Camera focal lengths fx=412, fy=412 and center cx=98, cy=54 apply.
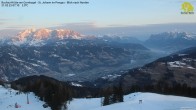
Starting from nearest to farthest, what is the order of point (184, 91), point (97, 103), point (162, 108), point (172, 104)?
point (162, 108)
point (172, 104)
point (97, 103)
point (184, 91)

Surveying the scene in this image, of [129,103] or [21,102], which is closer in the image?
[129,103]

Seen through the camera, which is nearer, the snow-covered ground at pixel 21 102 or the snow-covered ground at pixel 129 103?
the snow-covered ground at pixel 129 103

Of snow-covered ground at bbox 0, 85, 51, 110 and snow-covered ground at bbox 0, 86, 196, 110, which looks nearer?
snow-covered ground at bbox 0, 86, 196, 110

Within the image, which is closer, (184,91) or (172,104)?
(172,104)

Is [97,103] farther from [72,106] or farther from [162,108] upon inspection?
[162,108]

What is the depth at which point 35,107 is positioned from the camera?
417 feet

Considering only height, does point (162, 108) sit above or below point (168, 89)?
above

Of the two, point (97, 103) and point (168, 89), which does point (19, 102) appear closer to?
point (97, 103)

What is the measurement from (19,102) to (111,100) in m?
31.0

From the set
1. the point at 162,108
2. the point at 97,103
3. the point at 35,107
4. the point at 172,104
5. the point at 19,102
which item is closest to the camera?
the point at 162,108

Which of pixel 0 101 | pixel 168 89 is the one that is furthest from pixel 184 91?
pixel 0 101

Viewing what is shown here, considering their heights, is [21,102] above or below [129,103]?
below

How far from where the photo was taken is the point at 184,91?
172750 millimetres

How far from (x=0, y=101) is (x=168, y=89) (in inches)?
2971
